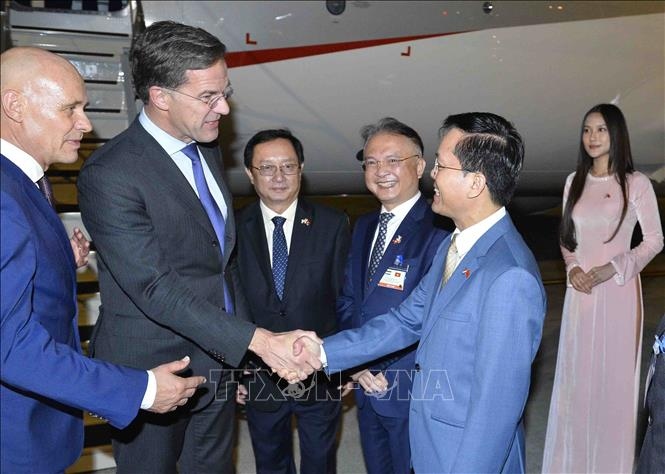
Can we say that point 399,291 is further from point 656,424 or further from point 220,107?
point 656,424

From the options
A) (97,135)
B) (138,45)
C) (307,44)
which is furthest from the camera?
(307,44)

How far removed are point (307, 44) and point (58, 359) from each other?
3799mm

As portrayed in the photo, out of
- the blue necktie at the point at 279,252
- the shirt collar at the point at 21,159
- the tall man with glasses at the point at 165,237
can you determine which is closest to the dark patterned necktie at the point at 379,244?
the blue necktie at the point at 279,252

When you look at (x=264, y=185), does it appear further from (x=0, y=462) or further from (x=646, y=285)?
(x=646, y=285)

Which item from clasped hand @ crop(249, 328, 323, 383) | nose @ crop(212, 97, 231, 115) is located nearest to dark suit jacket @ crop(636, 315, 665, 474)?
clasped hand @ crop(249, 328, 323, 383)

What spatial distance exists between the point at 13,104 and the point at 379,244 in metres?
1.35

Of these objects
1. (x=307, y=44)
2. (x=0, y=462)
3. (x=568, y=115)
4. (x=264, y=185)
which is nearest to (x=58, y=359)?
(x=0, y=462)

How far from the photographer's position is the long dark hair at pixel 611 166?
3.05 m

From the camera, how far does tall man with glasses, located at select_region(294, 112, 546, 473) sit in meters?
1.56

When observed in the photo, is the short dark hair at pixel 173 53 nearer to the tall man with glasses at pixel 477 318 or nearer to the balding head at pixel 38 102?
the balding head at pixel 38 102

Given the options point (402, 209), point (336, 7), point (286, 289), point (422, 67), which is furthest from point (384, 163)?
point (422, 67)

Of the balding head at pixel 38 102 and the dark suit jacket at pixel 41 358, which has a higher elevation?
the balding head at pixel 38 102

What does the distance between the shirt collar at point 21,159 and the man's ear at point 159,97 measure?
547mm

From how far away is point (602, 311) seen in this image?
3068mm
